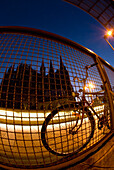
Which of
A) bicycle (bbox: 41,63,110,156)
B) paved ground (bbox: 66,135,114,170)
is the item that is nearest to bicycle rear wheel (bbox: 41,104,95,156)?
bicycle (bbox: 41,63,110,156)

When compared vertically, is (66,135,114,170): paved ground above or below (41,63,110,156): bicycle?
below

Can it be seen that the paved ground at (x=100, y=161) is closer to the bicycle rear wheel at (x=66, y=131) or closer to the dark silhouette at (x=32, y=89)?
the bicycle rear wheel at (x=66, y=131)

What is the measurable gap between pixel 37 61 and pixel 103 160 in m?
1.83

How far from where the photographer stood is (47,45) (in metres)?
1.35

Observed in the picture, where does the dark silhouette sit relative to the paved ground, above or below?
above

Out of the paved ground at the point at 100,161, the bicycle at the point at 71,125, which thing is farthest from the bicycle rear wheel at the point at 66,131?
the paved ground at the point at 100,161

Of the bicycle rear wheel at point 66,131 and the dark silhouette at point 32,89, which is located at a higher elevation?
the dark silhouette at point 32,89

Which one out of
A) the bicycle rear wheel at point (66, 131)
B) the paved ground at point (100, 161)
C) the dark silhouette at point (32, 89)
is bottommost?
the paved ground at point (100, 161)

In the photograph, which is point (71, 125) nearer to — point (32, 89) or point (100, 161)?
point (100, 161)

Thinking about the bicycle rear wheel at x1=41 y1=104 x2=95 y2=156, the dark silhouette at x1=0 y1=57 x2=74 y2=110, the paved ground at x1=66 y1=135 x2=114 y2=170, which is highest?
the dark silhouette at x1=0 y1=57 x2=74 y2=110

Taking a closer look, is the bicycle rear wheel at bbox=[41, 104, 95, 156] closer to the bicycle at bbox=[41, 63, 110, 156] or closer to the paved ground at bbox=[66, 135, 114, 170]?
the bicycle at bbox=[41, 63, 110, 156]

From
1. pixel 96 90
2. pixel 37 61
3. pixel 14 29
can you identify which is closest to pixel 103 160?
pixel 96 90

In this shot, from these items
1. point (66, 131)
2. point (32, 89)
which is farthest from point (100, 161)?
point (32, 89)

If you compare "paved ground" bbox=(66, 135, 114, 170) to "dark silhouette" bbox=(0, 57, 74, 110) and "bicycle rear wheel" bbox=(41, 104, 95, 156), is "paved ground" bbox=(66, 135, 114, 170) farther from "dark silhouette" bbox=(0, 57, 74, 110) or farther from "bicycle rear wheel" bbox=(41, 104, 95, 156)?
"dark silhouette" bbox=(0, 57, 74, 110)
